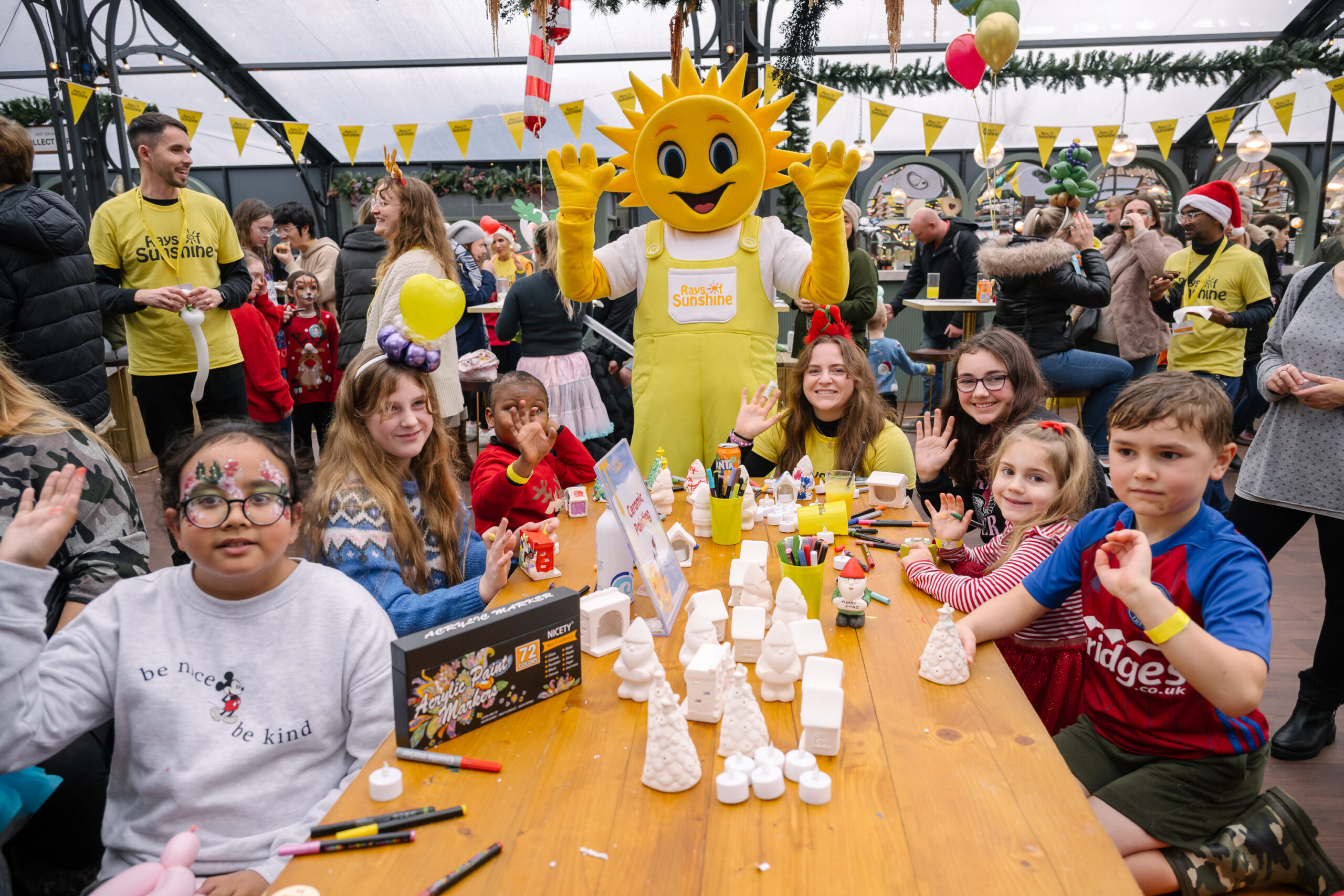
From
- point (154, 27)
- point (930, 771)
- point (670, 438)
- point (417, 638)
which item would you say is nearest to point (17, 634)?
point (417, 638)

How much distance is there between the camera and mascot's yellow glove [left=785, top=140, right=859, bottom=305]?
276cm

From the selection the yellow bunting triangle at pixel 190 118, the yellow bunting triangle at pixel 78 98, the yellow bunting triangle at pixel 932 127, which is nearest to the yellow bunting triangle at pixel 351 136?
the yellow bunting triangle at pixel 190 118

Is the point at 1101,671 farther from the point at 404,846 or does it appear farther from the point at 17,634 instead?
the point at 17,634

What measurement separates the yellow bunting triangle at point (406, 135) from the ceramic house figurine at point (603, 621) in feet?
21.1

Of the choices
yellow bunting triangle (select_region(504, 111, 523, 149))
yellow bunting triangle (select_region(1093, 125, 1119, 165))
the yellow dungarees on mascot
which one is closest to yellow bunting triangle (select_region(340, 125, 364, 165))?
yellow bunting triangle (select_region(504, 111, 523, 149))

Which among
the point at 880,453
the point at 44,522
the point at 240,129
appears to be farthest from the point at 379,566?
the point at 240,129

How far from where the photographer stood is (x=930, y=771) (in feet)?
3.80

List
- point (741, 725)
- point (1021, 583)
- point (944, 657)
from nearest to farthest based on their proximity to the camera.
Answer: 1. point (741, 725)
2. point (944, 657)
3. point (1021, 583)

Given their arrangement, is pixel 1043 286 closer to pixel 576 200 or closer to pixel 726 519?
pixel 576 200

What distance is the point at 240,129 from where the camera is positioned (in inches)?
286

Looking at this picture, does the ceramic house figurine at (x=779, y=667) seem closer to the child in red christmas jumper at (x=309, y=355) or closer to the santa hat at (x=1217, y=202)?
the child in red christmas jumper at (x=309, y=355)

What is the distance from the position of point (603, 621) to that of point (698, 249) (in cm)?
187

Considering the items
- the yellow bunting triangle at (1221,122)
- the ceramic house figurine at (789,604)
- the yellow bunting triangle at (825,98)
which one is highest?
the yellow bunting triangle at (825,98)

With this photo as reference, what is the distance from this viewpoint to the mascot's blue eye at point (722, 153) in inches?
115
